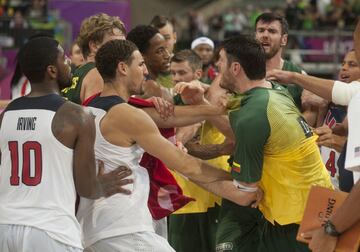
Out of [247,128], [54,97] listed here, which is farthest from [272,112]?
[54,97]

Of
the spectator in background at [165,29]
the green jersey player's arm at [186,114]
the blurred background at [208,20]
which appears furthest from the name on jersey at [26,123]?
the blurred background at [208,20]

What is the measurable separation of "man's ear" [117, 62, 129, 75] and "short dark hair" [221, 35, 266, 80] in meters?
0.78

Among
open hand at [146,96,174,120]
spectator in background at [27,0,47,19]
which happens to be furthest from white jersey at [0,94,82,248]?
spectator in background at [27,0,47,19]

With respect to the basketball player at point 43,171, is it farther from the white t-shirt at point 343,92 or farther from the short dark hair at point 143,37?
the short dark hair at point 143,37

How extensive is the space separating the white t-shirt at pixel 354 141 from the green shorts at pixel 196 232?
4387mm

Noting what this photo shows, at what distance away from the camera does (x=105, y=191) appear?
18.4ft

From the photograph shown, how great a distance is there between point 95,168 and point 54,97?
0.52 meters

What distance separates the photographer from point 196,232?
851cm

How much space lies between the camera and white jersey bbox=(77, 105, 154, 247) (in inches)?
222

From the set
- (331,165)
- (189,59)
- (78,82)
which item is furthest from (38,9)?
(331,165)

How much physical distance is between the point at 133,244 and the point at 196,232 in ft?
9.68

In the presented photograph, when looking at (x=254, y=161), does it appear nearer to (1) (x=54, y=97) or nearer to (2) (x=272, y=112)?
(2) (x=272, y=112)

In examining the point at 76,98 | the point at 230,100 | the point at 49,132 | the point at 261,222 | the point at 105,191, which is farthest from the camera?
the point at 76,98

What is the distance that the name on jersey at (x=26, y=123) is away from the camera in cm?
519
